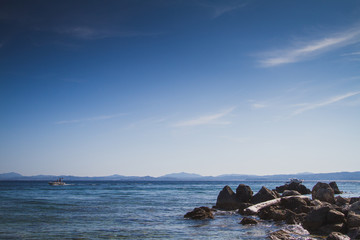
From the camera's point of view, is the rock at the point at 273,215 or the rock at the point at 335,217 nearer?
the rock at the point at 335,217

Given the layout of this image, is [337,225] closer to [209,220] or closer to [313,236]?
[313,236]

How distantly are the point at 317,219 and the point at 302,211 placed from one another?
5.47 metres

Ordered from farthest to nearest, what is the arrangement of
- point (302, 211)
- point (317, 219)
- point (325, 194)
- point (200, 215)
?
point (325, 194), point (200, 215), point (302, 211), point (317, 219)

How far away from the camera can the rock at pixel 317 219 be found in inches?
629

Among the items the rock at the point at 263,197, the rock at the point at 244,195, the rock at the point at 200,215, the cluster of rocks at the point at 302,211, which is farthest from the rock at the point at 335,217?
the rock at the point at 244,195

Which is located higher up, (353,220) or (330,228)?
(353,220)

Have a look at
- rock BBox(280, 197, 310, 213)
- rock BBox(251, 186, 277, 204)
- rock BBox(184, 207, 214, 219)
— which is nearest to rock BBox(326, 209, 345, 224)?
rock BBox(280, 197, 310, 213)

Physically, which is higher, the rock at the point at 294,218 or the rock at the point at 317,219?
the rock at the point at 317,219

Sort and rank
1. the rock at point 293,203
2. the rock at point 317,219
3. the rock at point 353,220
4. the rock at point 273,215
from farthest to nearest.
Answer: the rock at point 293,203, the rock at point 273,215, the rock at point 317,219, the rock at point 353,220

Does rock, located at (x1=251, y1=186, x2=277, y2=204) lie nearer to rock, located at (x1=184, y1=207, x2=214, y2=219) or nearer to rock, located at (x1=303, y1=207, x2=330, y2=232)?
rock, located at (x1=184, y1=207, x2=214, y2=219)

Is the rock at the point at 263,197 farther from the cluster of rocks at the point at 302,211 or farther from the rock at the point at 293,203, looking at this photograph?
the rock at the point at 293,203

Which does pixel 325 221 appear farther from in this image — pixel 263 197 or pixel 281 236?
pixel 263 197

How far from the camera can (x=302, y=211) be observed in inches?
834

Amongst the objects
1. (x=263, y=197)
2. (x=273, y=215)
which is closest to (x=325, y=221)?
(x=273, y=215)
